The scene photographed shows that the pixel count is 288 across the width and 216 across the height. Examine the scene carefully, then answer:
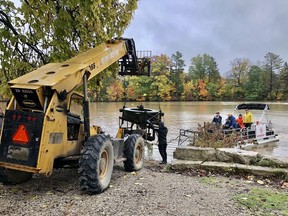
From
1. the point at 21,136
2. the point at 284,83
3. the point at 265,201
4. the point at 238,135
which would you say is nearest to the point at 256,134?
the point at 238,135

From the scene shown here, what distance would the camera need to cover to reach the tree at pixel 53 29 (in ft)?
22.2

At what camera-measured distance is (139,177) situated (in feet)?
26.1

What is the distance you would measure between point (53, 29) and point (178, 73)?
100618mm

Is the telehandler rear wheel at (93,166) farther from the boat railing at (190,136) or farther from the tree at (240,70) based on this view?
the tree at (240,70)

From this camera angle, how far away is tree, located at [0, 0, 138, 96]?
22.2ft

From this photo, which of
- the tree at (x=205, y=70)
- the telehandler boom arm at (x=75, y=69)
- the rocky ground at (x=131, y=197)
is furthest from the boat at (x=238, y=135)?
the tree at (x=205, y=70)

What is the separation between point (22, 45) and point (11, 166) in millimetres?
3858

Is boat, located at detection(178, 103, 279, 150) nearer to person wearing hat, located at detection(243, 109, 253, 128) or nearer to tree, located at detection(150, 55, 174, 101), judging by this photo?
person wearing hat, located at detection(243, 109, 253, 128)

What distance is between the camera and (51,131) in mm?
5777

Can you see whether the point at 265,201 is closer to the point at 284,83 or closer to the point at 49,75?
the point at 49,75

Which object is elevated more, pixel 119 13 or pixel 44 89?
pixel 119 13

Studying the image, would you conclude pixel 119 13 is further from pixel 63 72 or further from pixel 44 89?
pixel 44 89

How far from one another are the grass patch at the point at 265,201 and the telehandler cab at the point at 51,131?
107 inches

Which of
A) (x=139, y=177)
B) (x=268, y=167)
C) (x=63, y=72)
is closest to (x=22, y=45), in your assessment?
(x=63, y=72)
